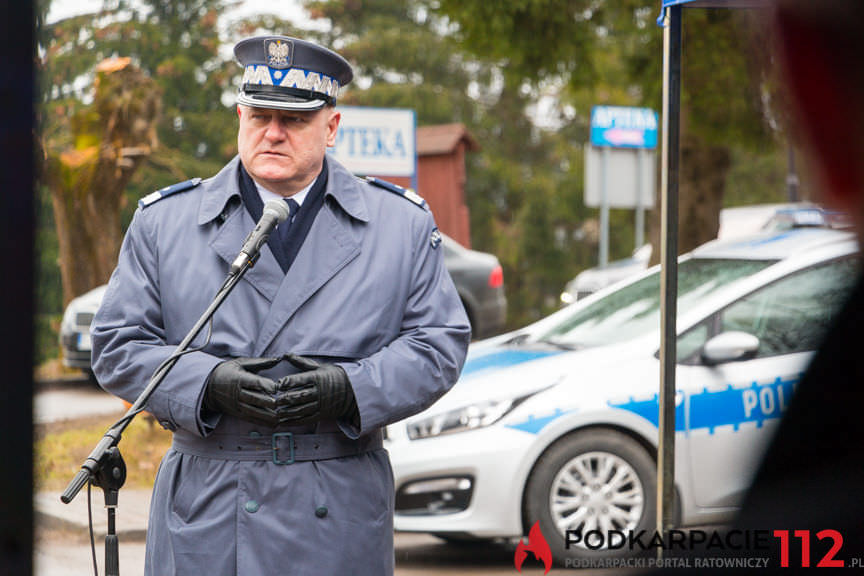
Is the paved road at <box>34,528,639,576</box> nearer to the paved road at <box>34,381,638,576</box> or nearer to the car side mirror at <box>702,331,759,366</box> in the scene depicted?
the paved road at <box>34,381,638,576</box>

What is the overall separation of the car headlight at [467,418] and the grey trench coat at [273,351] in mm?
2412

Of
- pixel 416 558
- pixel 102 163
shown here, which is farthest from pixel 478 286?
pixel 416 558

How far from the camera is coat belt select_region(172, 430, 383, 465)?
8.59 ft

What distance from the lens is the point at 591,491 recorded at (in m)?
5.26

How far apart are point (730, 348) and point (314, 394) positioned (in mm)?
3016

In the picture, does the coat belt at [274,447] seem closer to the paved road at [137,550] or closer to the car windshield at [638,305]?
the paved road at [137,550]

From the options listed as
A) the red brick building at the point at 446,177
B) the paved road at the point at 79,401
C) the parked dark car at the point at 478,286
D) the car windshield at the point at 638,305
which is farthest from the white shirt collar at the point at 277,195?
the red brick building at the point at 446,177

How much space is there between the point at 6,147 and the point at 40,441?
43 centimetres

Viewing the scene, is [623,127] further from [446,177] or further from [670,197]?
[670,197]

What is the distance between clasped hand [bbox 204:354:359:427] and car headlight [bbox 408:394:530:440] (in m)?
2.65

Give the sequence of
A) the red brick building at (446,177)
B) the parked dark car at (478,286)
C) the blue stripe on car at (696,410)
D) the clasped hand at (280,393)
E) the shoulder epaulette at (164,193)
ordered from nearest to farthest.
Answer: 1. the clasped hand at (280,393)
2. the shoulder epaulette at (164,193)
3. the blue stripe on car at (696,410)
4. the parked dark car at (478,286)
5. the red brick building at (446,177)

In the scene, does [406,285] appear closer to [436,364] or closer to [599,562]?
[436,364]

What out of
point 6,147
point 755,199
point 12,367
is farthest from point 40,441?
point 755,199

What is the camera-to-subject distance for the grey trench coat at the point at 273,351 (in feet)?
8.53
